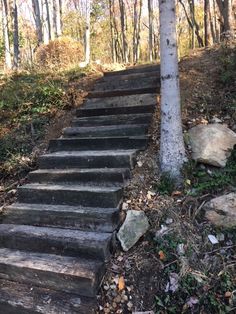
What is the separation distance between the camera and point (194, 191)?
3283mm

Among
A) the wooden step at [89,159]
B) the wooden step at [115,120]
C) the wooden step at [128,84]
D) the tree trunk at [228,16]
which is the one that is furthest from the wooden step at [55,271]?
the tree trunk at [228,16]

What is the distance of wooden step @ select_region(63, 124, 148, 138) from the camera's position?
4.20 m

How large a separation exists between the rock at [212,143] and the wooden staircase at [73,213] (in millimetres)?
617

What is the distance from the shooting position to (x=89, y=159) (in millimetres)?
3863

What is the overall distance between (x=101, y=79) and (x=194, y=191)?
3394mm

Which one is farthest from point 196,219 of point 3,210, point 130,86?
point 130,86

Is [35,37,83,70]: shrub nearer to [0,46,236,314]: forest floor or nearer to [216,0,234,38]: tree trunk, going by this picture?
[0,46,236,314]: forest floor

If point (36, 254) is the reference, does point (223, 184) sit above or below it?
above

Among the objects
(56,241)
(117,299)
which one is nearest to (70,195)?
(56,241)

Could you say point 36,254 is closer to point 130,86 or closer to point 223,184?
point 223,184

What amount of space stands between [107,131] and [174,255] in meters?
2.07

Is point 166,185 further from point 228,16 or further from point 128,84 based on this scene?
point 228,16

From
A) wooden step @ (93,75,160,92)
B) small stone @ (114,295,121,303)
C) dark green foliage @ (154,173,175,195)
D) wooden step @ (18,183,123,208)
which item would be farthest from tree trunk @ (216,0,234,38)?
small stone @ (114,295,121,303)

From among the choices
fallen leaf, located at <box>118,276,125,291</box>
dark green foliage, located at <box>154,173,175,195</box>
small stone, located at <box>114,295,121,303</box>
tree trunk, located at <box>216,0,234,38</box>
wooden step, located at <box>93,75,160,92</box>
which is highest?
tree trunk, located at <box>216,0,234,38</box>
